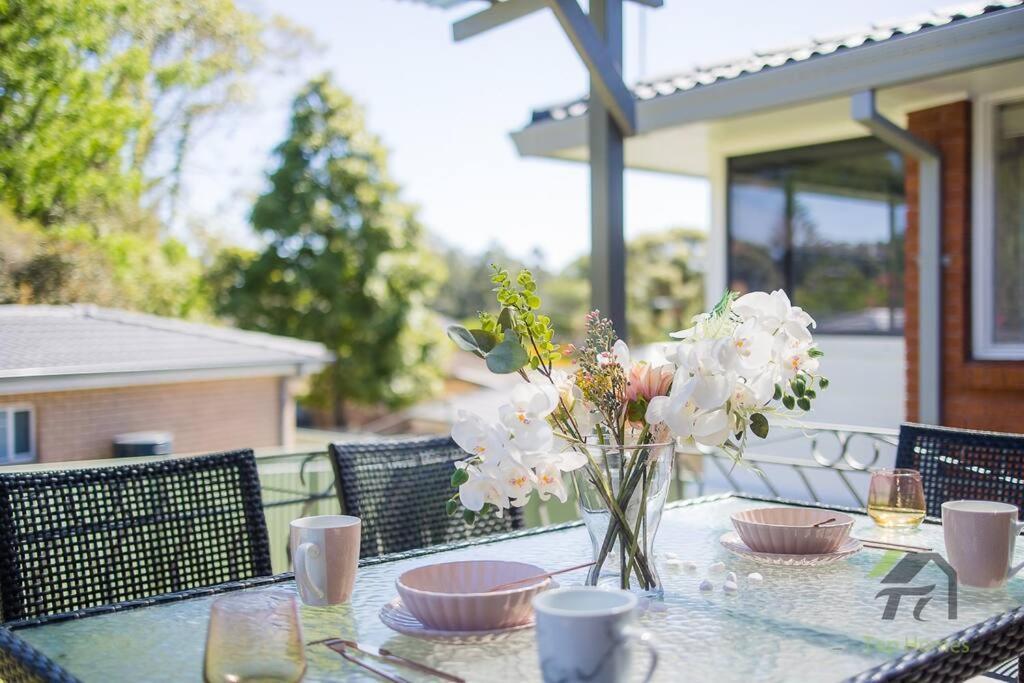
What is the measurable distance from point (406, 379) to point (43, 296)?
42.1 feet

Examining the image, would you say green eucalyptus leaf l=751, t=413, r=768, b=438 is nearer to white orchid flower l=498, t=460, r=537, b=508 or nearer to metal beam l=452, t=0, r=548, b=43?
white orchid flower l=498, t=460, r=537, b=508

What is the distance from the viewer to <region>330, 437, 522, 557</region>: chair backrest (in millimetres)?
2170

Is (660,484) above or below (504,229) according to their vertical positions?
below

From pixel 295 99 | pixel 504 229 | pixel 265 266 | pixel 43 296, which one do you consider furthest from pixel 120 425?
pixel 504 229

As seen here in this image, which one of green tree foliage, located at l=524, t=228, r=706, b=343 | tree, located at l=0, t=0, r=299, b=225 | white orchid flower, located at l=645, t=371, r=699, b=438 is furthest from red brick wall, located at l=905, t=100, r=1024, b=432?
green tree foliage, located at l=524, t=228, r=706, b=343

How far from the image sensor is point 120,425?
10539 millimetres

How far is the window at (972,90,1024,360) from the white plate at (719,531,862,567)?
124 inches

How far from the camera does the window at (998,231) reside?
442 cm

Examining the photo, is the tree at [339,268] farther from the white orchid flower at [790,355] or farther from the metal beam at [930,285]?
the white orchid flower at [790,355]

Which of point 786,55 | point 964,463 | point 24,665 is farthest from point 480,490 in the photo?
point 786,55

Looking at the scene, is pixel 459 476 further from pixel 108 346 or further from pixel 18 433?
pixel 108 346

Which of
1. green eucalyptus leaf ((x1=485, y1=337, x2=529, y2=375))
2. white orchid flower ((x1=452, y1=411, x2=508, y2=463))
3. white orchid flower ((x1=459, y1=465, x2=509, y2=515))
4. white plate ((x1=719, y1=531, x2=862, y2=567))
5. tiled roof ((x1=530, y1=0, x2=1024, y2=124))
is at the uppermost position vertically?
tiled roof ((x1=530, y1=0, x2=1024, y2=124))

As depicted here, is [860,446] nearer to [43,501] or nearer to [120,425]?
[43,501]

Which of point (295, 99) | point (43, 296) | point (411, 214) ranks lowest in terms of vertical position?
point (43, 296)
